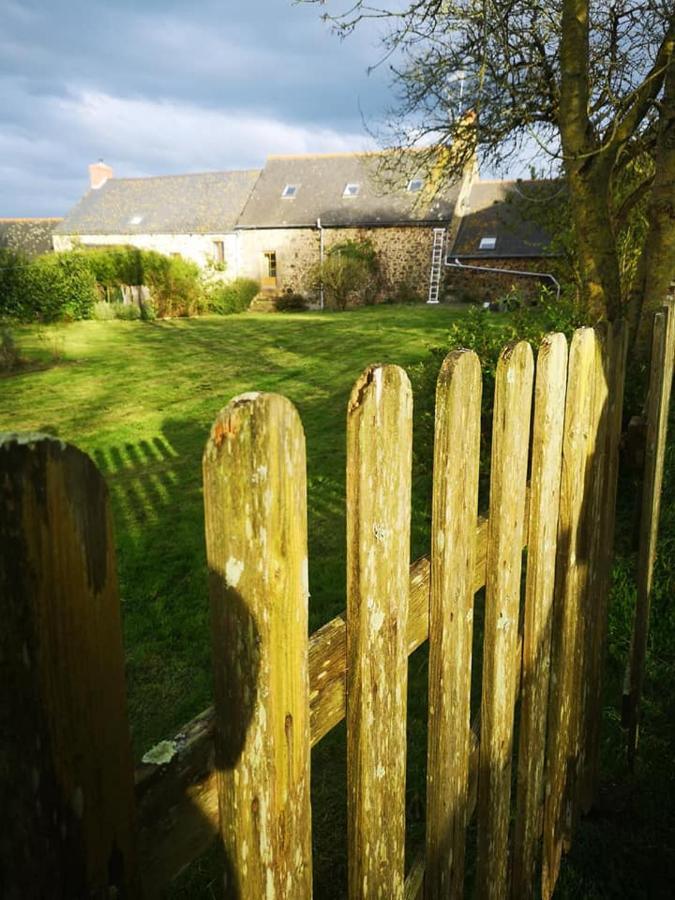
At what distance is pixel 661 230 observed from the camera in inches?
206

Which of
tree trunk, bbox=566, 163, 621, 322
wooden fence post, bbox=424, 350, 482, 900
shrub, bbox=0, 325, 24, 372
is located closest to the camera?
wooden fence post, bbox=424, 350, 482, 900

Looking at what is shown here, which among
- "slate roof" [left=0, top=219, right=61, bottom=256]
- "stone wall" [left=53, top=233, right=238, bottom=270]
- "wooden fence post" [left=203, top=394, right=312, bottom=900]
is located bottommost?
"wooden fence post" [left=203, top=394, right=312, bottom=900]

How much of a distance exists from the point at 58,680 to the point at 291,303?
2838cm

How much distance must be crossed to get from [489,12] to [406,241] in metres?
21.7

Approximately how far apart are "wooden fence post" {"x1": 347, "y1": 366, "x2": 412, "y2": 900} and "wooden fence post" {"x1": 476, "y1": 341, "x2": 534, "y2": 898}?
440mm

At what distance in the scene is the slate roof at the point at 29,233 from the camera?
3509cm

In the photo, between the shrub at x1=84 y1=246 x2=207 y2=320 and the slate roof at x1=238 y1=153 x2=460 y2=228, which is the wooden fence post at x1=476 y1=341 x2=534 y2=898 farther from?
the slate roof at x1=238 y1=153 x2=460 y2=228

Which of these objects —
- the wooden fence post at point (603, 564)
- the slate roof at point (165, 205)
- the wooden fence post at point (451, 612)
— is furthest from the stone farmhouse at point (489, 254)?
the wooden fence post at point (451, 612)

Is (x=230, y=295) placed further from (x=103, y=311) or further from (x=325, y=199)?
(x=325, y=199)

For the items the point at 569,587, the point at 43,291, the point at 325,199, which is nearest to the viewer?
the point at 569,587

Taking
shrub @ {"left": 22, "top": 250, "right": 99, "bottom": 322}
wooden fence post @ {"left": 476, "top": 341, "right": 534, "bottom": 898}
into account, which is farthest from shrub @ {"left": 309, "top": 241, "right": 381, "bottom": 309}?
wooden fence post @ {"left": 476, "top": 341, "right": 534, "bottom": 898}

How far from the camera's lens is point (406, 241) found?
90.4 feet

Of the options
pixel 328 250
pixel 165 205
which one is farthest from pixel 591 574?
pixel 165 205

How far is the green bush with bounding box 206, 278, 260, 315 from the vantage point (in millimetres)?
25672
